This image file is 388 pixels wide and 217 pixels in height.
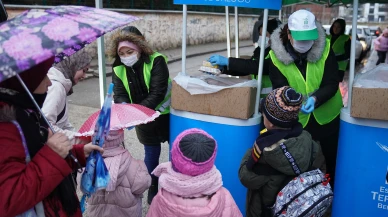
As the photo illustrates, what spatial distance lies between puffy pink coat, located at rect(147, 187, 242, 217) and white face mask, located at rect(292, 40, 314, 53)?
128 centimetres

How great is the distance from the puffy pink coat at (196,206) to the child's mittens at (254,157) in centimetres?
33

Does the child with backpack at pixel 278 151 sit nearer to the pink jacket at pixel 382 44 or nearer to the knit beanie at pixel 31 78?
the knit beanie at pixel 31 78

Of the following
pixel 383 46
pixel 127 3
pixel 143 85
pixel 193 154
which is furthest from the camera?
pixel 127 3

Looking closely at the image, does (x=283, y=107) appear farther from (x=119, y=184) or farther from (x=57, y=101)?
(x=57, y=101)

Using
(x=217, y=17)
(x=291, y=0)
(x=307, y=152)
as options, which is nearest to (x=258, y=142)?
(x=307, y=152)

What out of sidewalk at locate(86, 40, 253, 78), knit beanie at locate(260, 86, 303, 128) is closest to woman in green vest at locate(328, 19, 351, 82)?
knit beanie at locate(260, 86, 303, 128)

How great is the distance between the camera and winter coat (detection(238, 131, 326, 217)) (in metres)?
2.04

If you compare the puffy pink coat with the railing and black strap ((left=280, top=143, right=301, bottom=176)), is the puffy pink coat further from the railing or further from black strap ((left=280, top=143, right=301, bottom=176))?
the railing

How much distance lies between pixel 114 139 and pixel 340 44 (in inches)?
223

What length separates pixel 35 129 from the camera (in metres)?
1.49

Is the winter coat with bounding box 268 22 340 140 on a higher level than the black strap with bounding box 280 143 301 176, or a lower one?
higher

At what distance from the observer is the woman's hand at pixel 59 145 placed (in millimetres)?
1454

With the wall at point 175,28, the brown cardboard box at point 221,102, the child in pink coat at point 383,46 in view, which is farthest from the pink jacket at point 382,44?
the brown cardboard box at point 221,102

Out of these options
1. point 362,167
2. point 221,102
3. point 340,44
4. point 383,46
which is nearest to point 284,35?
point 221,102
